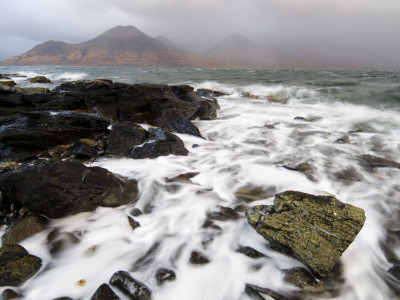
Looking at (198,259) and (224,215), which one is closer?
(198,259)

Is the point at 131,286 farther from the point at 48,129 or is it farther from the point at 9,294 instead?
the point at 48,129

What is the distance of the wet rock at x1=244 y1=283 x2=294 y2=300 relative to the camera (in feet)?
5.92

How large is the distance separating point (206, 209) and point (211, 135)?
351 cm

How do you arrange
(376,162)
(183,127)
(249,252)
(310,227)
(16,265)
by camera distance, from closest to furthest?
1. (16,265)
2. (310,227)
3. (249,252)
4. (376,162)
5. (183,127)

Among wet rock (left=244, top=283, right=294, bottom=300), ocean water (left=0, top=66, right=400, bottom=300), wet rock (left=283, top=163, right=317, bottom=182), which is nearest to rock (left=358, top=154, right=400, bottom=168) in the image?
ocean water (left=0, top=66, right=400, bottom=300)

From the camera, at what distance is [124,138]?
4.64 metres

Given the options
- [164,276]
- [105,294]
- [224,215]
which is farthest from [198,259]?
[105,294]

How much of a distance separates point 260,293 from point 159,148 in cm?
312

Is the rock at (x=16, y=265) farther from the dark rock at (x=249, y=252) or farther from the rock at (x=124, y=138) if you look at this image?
the rock at (x=124, y=138)


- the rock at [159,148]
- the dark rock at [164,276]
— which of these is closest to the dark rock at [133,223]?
the dark rock at [164,276]

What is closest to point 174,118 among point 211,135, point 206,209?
point 211,135

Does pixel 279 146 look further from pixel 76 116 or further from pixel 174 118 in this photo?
pixel 76 116

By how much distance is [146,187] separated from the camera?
3.43 meters

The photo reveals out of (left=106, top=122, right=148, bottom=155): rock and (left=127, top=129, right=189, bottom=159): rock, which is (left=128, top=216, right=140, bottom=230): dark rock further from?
(left=106, top=122, right=148, bottom=155): rock
